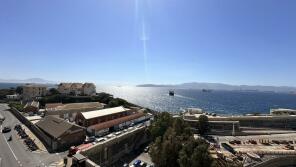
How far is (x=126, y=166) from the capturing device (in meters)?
48.9

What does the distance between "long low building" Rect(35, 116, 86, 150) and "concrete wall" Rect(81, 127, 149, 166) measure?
28.0ft

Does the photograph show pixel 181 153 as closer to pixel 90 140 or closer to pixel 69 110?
pixel 90 140

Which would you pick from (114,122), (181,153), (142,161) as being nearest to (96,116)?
Result: (114,122)

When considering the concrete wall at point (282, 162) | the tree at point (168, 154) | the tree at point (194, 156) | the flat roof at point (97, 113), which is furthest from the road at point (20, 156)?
the concrete wall at point (282, 162)

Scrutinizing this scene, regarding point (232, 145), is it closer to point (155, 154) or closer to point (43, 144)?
point (155, 154)

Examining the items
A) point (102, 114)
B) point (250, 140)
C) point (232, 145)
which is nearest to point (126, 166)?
point (102, 114)

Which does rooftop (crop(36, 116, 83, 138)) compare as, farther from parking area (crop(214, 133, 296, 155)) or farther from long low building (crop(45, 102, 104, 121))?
parking area (crop(214, 133, 296, 155))

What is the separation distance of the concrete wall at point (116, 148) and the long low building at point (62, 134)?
8.55 metres

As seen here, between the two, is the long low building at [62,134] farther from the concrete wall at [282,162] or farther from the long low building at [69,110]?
the concrete wall at [282,162]

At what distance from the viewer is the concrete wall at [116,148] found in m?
46.5

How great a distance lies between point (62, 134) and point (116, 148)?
13216 mm

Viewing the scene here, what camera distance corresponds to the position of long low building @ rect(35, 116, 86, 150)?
5006cm

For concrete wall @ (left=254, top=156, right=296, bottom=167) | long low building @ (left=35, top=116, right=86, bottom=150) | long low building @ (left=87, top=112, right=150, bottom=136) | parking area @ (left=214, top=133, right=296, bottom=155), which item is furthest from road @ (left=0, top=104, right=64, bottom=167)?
concrete wall @ (left=254, top=156, right=296, bottom=167)

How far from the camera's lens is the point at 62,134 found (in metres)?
51.2
